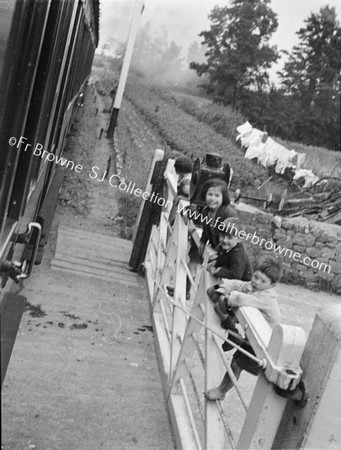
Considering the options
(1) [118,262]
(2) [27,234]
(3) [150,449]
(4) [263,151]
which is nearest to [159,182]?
(1) [118,262]

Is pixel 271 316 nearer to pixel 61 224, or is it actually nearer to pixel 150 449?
pixel 150 449

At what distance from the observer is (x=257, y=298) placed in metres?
3.08

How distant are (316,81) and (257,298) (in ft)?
122

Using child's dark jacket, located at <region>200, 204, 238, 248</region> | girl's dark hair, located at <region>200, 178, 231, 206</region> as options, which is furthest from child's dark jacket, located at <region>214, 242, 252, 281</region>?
girl's dark hair, located at <region>200, 178, 231, 206</region>

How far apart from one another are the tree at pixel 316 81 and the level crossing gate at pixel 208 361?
31.3m

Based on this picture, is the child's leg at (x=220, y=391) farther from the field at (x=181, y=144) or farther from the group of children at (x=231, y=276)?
the field at (x=181, y=144)

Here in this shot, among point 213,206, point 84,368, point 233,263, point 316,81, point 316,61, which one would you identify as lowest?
point 84,368

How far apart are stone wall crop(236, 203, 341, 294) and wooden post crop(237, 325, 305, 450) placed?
8.01m

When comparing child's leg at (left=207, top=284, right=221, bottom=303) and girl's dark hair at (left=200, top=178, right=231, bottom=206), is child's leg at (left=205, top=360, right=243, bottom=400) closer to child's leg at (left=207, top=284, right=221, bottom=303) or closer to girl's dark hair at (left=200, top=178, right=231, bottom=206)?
child's leg at (left=207, top=284, right=221, bottom=303)

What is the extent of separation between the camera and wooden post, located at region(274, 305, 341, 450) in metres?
2.01

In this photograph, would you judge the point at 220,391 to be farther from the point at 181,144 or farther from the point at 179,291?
the point at 181,144

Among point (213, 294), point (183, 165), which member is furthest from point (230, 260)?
point (183, 165)

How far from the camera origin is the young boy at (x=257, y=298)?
3.05 meters

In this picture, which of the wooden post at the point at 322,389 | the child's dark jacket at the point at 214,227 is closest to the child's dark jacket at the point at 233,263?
the child's dark jacket at the point at 214,227
